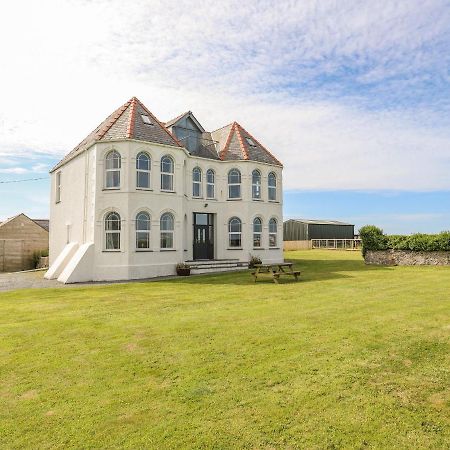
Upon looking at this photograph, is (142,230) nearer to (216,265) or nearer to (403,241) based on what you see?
(216,265)

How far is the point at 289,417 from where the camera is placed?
4785 mm

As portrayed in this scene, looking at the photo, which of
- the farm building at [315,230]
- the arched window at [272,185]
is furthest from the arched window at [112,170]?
the farm building at [315,230]

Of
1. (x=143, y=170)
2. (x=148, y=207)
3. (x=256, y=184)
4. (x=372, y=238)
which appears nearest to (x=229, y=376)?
(x=148, y=207)

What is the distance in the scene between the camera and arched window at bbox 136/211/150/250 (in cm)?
2084

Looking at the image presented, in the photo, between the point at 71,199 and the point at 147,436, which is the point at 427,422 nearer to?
the point at 147,436

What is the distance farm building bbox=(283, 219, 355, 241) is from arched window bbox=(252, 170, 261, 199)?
24.7 m

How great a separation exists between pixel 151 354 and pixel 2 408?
8.49 feet

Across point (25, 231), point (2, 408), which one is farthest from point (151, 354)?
point (25, 231)

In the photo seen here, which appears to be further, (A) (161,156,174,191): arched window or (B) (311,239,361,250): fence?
(B) (311,239,361,250): fence

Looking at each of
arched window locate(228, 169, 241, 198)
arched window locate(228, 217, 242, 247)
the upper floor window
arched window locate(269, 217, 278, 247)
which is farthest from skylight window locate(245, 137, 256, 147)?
the upper floor window

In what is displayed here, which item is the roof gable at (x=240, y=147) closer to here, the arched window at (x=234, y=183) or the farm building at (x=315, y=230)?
the arched window at (x=234, y=183)

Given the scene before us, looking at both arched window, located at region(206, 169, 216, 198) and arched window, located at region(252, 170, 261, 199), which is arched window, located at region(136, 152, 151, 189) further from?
arched window, located at region(252, 170, 261, 199)

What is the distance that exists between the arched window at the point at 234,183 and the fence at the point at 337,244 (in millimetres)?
23094

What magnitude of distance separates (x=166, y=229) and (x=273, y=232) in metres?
Answer: 9.22
